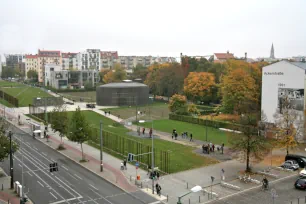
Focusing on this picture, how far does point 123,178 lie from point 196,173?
8.19 meters

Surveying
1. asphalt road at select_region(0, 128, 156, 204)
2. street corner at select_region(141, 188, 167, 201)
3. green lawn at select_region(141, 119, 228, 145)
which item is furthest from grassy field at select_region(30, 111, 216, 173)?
asphalt road at select_region(0, 128, 156, 204)

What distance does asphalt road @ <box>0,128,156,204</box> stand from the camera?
103 feet

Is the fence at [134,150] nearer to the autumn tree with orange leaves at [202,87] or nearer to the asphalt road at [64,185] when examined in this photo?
the asphalt road at [64,185]

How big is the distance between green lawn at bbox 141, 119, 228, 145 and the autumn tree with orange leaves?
2383 cm

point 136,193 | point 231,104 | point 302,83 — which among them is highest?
point 302,83

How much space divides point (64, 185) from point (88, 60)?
16470 cm

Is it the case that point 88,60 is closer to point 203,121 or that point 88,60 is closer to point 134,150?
point 203,121

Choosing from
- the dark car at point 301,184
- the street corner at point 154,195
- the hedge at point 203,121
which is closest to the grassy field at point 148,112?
the hedge at point 203,121

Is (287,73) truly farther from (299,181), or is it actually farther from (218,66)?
(218,66)

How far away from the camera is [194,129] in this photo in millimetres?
65062

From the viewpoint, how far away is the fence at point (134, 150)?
4184cm

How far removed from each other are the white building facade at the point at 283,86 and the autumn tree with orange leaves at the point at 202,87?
3363 centimetres

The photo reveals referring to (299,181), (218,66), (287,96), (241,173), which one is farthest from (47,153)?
(218,66)

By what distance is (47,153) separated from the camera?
47781 mm
